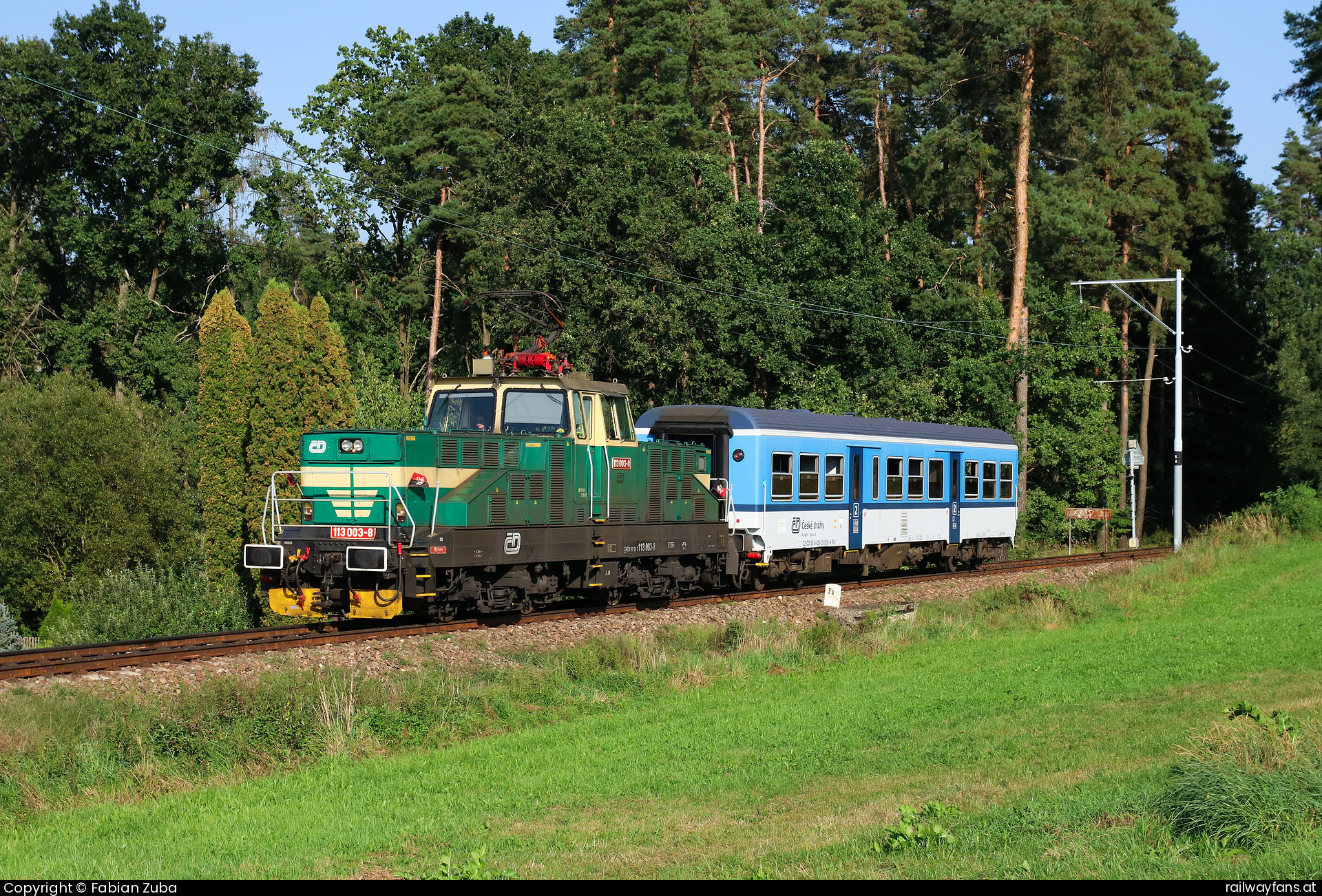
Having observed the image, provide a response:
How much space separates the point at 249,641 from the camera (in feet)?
51.9

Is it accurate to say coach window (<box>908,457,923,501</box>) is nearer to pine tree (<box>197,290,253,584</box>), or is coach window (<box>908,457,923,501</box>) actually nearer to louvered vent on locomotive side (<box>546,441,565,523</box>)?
louvered vent on locomotive side (<box>546,441,565,523</box>)

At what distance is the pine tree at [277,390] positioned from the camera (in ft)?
112

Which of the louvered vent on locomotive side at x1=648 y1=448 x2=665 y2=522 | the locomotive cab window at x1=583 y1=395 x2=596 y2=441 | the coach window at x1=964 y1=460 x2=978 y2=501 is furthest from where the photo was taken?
the coach window at x1=964 y1=460 x2=978 y2=501

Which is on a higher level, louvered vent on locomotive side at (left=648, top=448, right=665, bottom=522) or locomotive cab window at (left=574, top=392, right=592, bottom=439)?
locomotive cab window at (left=574, top=392, right=592, bottom=439)

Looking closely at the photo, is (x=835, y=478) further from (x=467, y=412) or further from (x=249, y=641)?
(x=249, y=641)

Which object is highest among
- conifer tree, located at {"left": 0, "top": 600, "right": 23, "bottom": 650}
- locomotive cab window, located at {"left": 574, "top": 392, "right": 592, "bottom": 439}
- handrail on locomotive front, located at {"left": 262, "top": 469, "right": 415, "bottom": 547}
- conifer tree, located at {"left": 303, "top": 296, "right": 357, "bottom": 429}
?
conifer tree, located at {"left": 303, "top": 296, "right": 357, "bottom": 429}

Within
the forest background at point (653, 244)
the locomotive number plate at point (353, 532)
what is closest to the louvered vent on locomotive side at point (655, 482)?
the locomotive number plate at point (353, 532)

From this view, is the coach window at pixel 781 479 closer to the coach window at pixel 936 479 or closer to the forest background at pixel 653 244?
the coach window at pixel 936 479

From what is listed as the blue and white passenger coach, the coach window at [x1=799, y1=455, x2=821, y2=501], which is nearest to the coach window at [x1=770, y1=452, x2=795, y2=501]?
the blue and white passenger coach

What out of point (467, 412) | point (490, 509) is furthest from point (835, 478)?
point (490, 509)

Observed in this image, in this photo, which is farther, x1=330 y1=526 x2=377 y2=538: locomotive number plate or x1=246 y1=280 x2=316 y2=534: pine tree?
x1=246 y1=280 x2=316 y2=534: pine tree

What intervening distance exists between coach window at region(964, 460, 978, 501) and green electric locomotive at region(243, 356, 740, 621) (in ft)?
32.3

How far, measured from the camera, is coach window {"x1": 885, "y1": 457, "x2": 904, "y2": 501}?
25.7 metres

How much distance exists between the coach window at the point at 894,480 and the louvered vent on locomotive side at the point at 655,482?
7.46 meters
